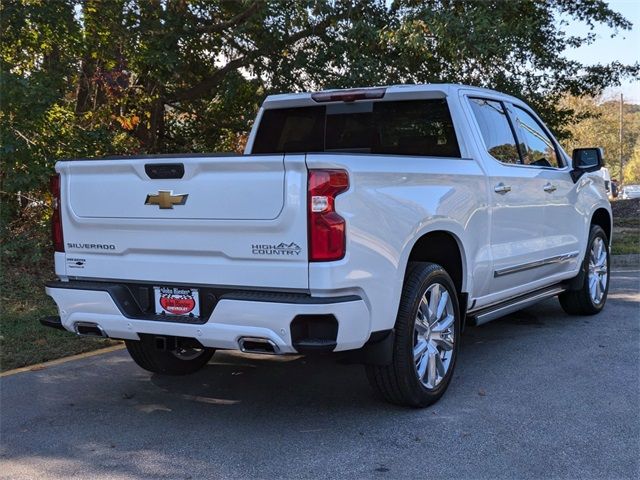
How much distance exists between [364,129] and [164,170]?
2163mm

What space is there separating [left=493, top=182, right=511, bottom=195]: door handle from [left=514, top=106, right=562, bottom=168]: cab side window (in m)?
0.65

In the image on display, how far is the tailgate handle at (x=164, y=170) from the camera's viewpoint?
388 centimetres

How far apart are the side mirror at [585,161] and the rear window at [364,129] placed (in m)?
1.84

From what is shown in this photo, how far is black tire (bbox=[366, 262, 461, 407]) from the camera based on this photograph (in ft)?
13.5

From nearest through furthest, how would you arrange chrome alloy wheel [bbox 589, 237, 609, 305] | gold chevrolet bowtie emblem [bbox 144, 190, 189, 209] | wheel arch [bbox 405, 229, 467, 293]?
gold chevrolet bowtie emblem [bbox 144, 190, 189, 209] → wheel arch [bbox 405, 229, 467, 293] → chrome alloy wheel [bbox 589, 237, 609, 305]

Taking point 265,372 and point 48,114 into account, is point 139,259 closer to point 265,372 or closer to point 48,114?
point 265,372

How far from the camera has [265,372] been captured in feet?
17.5

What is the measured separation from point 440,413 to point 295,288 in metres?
1.38

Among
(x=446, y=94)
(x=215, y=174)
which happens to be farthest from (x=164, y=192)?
(x=446, y=94)

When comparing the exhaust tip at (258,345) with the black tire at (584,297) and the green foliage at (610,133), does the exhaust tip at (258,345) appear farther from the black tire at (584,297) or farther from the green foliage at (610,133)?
the green foliage at (610,133)

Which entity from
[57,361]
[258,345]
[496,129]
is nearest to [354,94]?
[496,129]

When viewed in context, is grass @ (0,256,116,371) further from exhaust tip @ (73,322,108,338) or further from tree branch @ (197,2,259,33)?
tree branch @ (197,2,259,33)

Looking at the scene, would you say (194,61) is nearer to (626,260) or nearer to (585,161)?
(585,161)

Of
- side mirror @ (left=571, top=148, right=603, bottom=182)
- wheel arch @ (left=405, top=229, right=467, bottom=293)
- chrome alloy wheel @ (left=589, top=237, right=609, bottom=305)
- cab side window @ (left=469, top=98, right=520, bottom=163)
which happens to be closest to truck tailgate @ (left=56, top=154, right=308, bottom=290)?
wheel arch @ (left=405, top=229, right=467, bottom=293)
